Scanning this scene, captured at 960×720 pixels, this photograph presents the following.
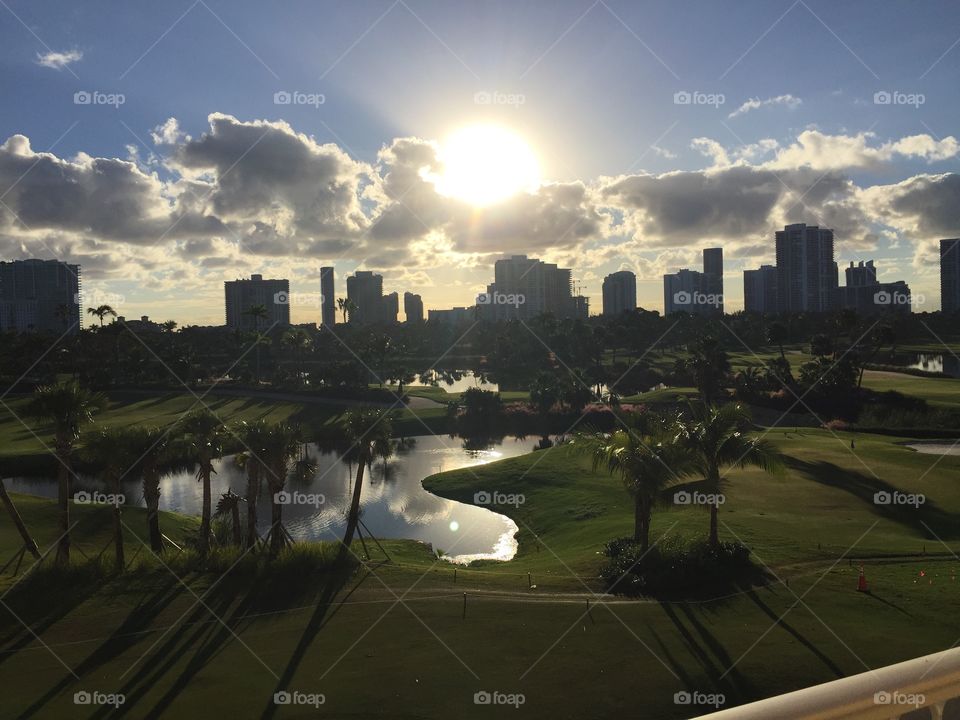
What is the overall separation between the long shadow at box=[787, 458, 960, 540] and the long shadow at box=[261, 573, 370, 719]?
2672 centimetres

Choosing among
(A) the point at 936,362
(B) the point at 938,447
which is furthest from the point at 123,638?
(A) the point at 936,362

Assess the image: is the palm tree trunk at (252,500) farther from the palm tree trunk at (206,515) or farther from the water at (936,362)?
the water at (936,362)

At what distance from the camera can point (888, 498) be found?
1454 inches

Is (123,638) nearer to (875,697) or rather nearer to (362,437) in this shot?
(362,437)

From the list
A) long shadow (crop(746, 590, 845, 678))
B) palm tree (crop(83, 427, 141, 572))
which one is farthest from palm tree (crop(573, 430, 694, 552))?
palm tree (crop(83, 427, 141, 572))

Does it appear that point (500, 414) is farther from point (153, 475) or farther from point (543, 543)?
point (153, 475)

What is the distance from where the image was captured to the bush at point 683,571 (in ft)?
79.6

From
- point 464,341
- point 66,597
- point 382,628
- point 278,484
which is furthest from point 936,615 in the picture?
point 464,341

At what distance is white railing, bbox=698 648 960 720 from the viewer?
345 cm

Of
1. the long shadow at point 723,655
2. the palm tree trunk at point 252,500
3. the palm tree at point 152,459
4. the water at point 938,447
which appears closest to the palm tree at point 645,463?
the long shadow at point 723,655

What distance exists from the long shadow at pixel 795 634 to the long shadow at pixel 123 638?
19.5m

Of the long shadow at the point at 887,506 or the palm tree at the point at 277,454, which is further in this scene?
the long shadow at the point at 887,506

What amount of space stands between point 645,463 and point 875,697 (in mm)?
23819

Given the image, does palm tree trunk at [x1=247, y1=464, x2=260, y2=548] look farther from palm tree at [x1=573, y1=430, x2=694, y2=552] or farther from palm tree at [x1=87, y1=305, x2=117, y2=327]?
palm tree at [x1=87, y1=305, x2=117, y2=327]
